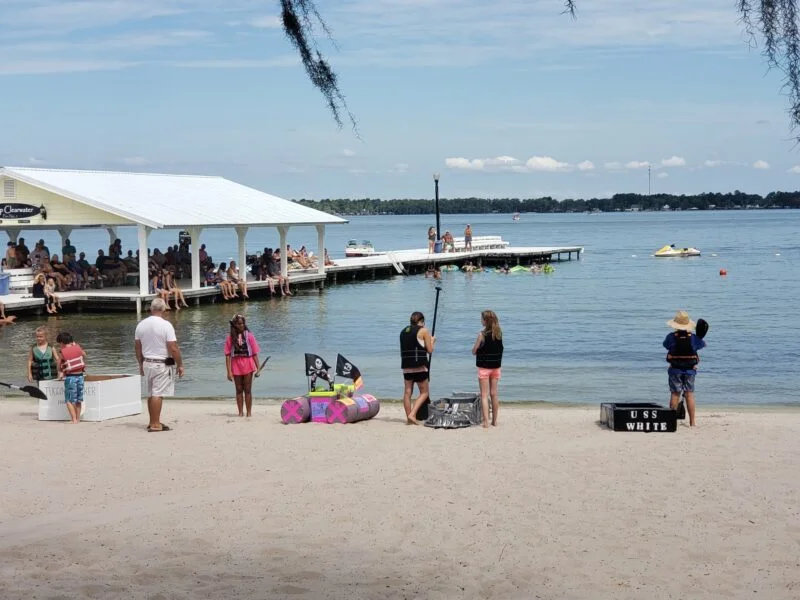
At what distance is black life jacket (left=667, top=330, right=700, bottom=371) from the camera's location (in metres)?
12.4

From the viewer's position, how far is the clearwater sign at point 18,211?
3262 centimetres

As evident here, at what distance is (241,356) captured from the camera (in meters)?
13.6

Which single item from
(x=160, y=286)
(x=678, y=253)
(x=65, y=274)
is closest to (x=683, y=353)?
(x=160, y=286)

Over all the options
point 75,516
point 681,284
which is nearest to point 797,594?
point 75,516

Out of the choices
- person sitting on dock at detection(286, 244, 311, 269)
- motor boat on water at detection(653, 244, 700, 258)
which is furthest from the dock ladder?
motor boat on water at detection(653, 244, 700, 258)

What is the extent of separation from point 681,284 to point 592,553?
44.2m

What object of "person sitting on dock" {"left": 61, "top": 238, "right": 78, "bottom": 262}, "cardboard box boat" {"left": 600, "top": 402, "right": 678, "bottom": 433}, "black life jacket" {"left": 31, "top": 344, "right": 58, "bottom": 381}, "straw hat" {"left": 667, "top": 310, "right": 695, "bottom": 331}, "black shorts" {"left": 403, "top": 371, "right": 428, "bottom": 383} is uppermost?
"person sitting on dock" {"left": 61, "top": 238, "right": 78, "bottom": 262}

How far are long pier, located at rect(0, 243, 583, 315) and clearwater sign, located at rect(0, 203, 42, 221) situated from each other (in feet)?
7.93

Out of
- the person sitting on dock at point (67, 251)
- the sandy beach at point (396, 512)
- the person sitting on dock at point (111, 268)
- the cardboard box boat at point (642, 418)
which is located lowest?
the sandy beach at point (396, 512)

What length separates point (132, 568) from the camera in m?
7.54

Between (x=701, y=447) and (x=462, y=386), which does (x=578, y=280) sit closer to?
(x=462, y=386)

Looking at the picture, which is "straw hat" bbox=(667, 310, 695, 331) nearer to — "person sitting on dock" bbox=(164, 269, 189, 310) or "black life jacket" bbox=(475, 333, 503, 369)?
"black life jacket" bbox=(475, 333, 503, 369)

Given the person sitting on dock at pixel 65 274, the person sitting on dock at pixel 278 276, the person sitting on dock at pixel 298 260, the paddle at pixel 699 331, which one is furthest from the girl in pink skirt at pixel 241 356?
the person sitting on dock at pixel 298 260

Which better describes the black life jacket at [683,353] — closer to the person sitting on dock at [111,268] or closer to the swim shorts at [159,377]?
the swim shorts at [159,377]
